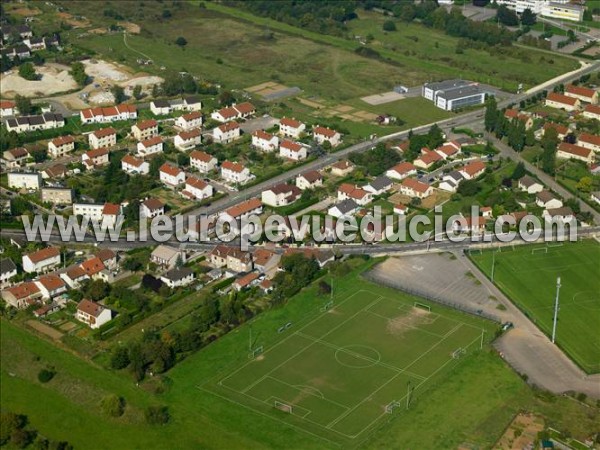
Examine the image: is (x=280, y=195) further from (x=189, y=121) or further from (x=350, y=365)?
(x=350, y=365)

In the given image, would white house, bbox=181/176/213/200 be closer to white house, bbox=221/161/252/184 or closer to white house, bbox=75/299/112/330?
white house, bbox=221/161/252/184

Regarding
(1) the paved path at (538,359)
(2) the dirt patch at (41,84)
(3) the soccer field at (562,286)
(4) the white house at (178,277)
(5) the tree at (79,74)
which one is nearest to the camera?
(1) the paved path at (538,359)

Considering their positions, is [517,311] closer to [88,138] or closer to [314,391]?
[314,391]

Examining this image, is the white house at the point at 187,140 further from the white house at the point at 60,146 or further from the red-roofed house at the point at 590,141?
the red-roofed house at the point at 590,141

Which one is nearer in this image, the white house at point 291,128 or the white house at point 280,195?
the white house at point 280,195

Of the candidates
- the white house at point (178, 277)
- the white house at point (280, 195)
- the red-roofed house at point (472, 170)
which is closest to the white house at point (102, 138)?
the white house at point (280, 195)

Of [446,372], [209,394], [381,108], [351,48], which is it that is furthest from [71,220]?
[351,48]
